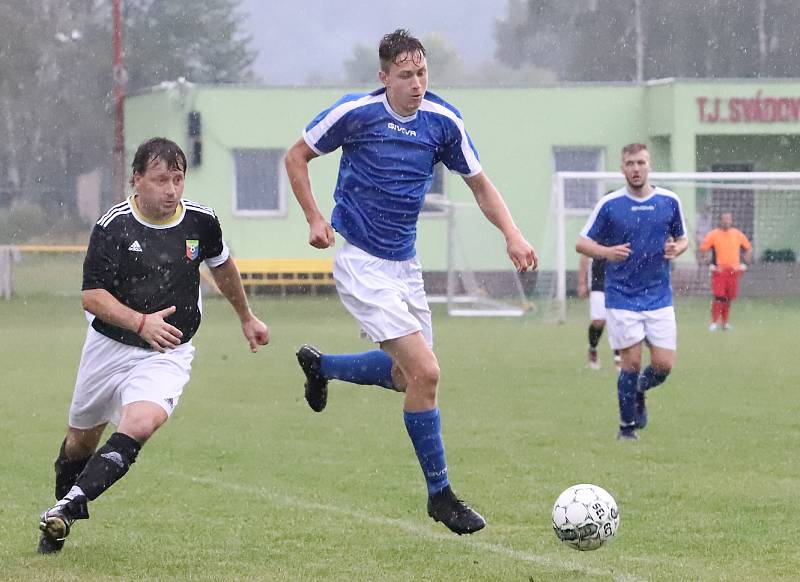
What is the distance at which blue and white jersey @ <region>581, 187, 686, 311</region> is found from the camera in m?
10.4

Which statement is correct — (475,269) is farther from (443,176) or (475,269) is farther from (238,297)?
(238,297)

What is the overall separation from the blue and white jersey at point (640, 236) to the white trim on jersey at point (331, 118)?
396cm

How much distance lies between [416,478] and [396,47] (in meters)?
3.06

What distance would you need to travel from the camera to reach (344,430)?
11047 millimetres

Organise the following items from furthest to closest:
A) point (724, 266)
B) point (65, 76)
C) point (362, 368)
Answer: point (65, 76) < point (724, 266) < point (362, 368)

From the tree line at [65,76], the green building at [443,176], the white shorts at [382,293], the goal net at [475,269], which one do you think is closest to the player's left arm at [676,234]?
the white shorts at [382,293]

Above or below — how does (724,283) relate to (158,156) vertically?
below

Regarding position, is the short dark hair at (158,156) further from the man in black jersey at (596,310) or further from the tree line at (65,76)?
the tree line at (65,76)

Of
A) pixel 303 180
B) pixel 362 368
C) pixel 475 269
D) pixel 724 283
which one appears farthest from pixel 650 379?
pixel 475 269

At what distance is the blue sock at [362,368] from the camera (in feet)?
24.5

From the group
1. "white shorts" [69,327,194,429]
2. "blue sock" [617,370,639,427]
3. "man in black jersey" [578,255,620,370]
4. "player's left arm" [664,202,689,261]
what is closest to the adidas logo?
"white shorts" [69,327,194,429]

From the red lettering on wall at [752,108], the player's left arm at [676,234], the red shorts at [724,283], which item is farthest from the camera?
the red lettering on wall at [752,108]

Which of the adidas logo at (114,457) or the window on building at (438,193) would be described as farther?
the window on building at (438,193)

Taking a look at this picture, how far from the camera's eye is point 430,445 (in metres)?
6.67
